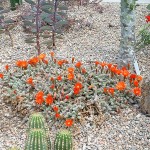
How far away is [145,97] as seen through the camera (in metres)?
4.30

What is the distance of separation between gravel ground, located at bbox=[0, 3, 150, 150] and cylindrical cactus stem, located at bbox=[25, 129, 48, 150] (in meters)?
1.04

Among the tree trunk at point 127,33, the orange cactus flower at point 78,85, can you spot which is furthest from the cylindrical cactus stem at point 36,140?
the tree trunk at point 127,33

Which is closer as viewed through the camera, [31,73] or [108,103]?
[108,103]

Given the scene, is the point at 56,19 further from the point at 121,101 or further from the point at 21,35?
the point at 121,101

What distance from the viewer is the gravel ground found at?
4.14m

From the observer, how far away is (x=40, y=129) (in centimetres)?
308

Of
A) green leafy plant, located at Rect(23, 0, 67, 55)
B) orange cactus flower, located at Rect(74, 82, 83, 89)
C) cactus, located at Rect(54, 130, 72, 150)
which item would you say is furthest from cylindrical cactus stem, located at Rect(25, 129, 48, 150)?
green leafy plant, located at Rect(23, 0, 67, 55)

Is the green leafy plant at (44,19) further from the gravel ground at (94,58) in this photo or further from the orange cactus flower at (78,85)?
the orange cactus flower at (78,85)

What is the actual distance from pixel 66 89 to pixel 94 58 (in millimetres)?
1171

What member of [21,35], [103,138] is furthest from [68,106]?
[21,35]

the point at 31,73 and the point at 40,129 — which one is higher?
the point at 40,129

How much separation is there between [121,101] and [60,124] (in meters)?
0.63

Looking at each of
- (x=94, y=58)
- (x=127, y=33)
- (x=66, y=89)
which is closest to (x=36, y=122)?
(x=66, y=89)

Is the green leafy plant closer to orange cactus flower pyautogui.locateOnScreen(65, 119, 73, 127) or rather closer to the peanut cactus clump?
the peanut cactus clump
